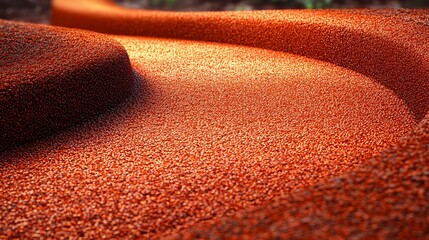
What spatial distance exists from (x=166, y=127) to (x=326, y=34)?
189 centimetres

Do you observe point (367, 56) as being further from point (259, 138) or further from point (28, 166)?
point (28, 166)

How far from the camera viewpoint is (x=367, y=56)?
3457 millimetres

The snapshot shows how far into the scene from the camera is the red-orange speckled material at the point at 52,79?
240cm

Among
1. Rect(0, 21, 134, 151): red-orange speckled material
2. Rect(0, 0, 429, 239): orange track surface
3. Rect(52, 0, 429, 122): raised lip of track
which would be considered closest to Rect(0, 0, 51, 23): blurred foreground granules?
Rect(52, 0, 429, 122): raised lip of track

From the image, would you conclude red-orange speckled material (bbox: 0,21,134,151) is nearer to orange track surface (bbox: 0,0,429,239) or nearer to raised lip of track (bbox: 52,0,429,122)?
orange track surface (bbox: 0,0,429,239)

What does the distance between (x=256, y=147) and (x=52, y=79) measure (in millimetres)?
1184

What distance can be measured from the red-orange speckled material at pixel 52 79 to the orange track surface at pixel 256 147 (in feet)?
0.17

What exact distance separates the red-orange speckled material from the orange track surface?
0.17 feet

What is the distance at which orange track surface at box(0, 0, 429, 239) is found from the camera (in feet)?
3.97

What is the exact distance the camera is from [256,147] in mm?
2252

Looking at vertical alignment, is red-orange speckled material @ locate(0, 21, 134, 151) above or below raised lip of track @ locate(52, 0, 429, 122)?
below

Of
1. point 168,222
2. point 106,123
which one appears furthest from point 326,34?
point 168,222

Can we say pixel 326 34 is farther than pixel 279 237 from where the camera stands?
Yes

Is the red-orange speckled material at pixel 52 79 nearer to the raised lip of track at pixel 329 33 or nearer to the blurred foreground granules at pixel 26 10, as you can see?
the raised lip of track at pixel 329 33
